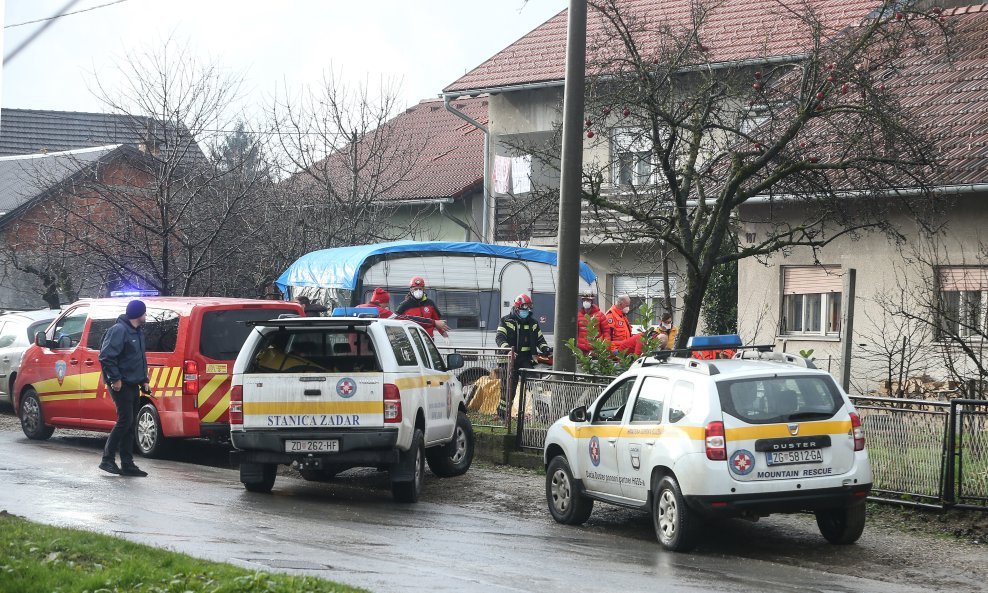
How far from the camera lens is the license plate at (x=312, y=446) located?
12.4 m

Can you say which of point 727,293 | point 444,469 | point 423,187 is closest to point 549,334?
point 727,293

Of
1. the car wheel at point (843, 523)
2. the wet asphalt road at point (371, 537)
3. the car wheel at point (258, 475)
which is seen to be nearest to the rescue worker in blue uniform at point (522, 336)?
the wet asphalt road at point (371, 537)

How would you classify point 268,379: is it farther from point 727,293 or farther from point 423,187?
point 423,187

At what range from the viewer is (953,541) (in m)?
10.8

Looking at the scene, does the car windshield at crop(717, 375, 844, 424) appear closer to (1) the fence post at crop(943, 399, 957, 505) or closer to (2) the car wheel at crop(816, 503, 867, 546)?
(2) the car wheel at crop(816, 503, 867, 546)

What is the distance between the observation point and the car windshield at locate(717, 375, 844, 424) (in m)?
10.0

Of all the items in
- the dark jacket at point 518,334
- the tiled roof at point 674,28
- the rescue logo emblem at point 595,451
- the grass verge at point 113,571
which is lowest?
the grass verge at point 113,571

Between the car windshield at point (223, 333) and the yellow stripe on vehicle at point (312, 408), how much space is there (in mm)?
2614

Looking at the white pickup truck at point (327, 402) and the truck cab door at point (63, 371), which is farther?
the truck cab door at point (63, 371)

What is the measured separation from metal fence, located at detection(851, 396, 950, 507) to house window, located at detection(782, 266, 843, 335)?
962 cm

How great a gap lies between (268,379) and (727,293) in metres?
15.3

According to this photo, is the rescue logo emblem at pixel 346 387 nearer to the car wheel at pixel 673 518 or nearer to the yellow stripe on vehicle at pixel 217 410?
the yellow stripe on vehicle at pixel 217 410

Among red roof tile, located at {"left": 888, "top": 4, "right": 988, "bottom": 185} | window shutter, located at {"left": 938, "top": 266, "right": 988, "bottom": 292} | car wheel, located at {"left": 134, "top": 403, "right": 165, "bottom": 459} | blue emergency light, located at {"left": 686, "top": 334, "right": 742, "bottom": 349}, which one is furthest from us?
red roof tile, located at {"left": 888, "top": 4, "right": 988, "bottom": 185}

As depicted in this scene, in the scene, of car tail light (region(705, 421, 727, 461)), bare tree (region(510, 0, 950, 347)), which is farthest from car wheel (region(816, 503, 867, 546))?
bare tree (region(510, 0, 950, 347))
